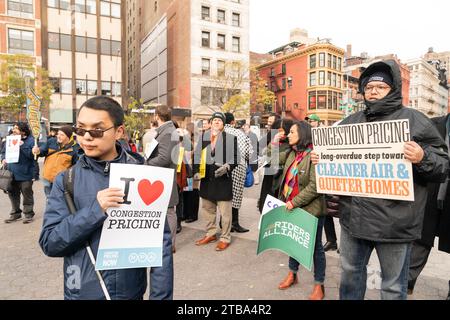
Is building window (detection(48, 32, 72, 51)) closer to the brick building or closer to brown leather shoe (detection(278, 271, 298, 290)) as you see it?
the brick building

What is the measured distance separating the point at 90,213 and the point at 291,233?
2.34m

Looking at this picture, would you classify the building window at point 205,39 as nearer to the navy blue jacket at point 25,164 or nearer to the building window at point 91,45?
the building window at point 91,45

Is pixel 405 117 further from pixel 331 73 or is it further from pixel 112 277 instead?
pixel 331 73

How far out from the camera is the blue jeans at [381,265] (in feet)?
8.10

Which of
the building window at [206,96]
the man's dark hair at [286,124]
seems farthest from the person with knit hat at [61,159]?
the building window at [206,96]

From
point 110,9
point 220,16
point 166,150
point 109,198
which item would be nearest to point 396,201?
point 109,198

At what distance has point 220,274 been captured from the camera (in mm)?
4207

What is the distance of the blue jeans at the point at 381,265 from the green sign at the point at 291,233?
1.69 ft

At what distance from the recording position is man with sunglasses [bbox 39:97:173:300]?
5.57 feet

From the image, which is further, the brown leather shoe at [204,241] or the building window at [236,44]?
the building window at [236,44]

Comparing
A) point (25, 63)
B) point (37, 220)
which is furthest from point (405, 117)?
point (25, 63)

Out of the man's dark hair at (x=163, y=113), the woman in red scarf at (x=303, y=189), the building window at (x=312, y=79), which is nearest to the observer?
the woman in red scarf at (x=303, y=189)

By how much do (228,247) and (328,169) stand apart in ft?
9.32

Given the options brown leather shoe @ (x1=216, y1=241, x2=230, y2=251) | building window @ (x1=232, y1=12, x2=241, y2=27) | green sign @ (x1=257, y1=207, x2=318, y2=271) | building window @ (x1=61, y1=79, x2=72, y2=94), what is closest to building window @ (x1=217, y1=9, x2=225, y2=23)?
building window @ (x1=232, y1=12, x2=241, y2=27)
